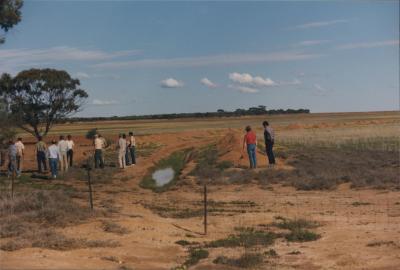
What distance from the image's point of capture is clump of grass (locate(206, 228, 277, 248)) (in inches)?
441

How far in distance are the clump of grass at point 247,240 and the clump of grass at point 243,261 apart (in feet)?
4.01

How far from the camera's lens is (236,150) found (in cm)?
2891

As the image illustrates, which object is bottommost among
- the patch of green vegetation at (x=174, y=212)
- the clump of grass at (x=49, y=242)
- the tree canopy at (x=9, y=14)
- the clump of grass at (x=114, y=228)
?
the patch of green vegetation at (x=174, y=212)

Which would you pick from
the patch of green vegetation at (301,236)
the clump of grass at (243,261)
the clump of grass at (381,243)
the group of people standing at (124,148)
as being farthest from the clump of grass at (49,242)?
the group of people standing at (124,148)

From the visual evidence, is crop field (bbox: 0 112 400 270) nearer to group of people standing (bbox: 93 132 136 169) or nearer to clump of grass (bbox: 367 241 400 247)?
clump of grass (bbox: 367 241 400 247)

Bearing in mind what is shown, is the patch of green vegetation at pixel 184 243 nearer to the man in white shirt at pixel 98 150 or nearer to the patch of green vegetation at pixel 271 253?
the patch of green vegetation at pixel 271 253

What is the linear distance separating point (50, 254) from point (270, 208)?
8.01m

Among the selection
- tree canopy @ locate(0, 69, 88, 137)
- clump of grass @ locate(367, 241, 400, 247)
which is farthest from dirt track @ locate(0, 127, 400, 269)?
tree canopy @ locate(0, 69, 88, 137)

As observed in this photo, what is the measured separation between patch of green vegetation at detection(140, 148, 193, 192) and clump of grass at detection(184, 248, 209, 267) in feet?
35.9

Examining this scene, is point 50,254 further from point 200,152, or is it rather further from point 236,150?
point 200,152

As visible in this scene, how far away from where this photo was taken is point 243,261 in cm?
969

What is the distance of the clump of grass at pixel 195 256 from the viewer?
9844 millimetres

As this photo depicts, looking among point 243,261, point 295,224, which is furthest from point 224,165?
point 243,261

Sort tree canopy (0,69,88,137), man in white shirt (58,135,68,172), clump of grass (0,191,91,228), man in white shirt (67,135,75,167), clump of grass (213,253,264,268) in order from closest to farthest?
clump of grass (213,253,264,268) < clump of grass (0,191,91,228) < man in white shirt (58,135,68,172) < man in white shirt (67,135,75,167) < tree canopy (0,69,88,137)
